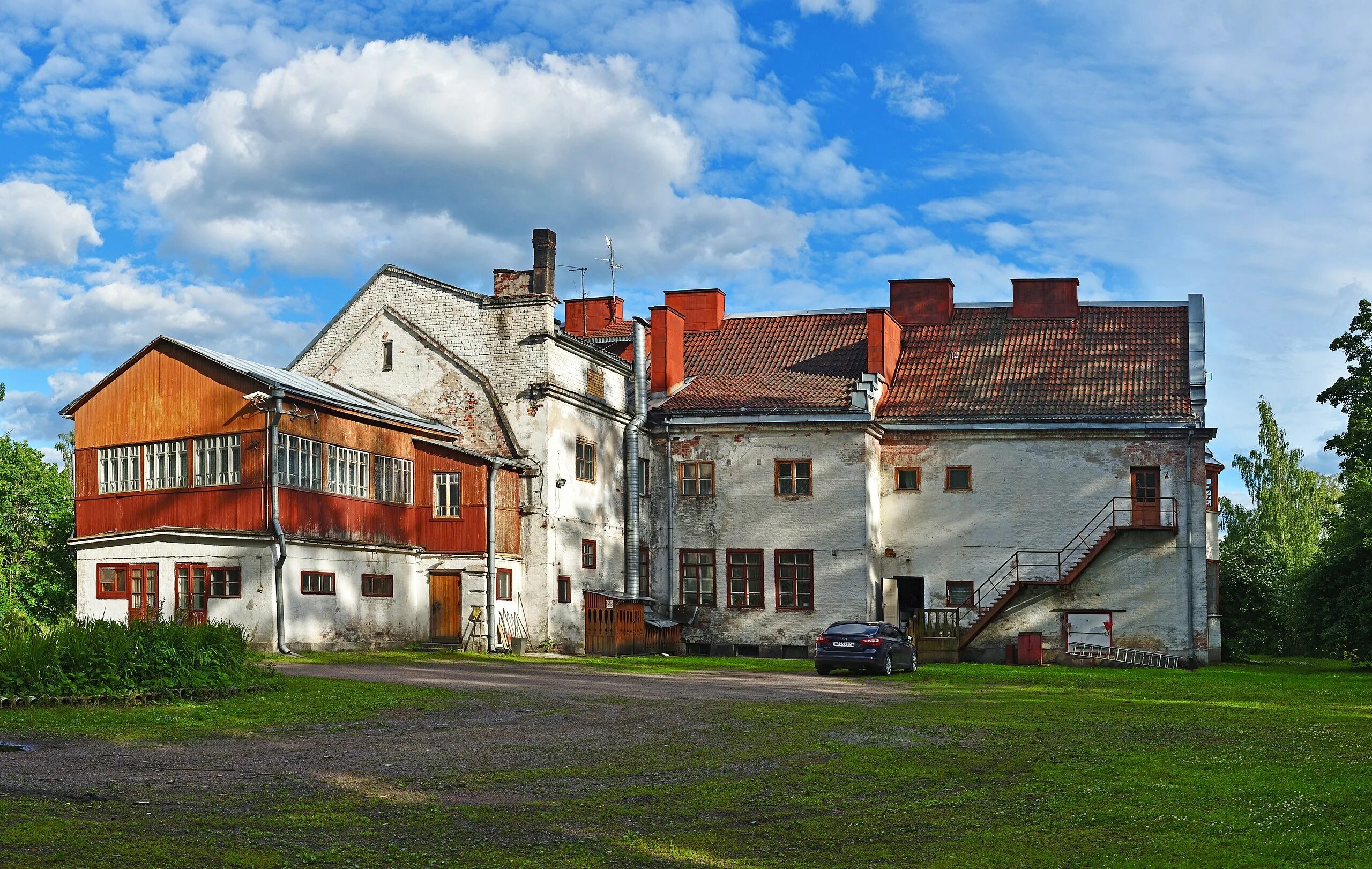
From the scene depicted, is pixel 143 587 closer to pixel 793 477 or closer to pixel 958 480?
pixel 793 477

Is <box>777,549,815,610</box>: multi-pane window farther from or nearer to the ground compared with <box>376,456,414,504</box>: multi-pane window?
nearer to the ground

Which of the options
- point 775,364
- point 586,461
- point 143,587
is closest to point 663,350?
point 775,364

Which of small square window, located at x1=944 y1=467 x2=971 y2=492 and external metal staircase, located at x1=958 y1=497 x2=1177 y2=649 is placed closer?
external metal staircase, located at x1=958 y1=497 x2=1177 y2=649

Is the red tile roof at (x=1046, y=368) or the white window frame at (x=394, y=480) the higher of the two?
the red tile roof at (x=1046, y=368)

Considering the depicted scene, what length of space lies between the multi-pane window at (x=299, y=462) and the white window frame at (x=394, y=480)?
2.27 meters

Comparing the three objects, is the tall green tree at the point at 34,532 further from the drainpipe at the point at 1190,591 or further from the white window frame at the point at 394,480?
the drainpipe at the point at 1190,591

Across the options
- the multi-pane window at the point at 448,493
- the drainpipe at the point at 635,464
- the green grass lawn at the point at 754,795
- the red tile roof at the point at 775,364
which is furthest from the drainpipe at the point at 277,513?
the red tile roof at the point at 775,364

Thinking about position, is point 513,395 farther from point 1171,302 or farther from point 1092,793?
point 1092,793

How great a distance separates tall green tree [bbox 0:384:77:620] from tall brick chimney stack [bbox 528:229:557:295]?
74.2ft

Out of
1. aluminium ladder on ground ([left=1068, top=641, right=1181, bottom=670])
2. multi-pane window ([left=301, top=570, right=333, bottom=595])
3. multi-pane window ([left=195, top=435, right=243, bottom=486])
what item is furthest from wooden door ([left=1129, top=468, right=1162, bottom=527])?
multi-pane window ([left=195, top=435, right=243, bottom=486])

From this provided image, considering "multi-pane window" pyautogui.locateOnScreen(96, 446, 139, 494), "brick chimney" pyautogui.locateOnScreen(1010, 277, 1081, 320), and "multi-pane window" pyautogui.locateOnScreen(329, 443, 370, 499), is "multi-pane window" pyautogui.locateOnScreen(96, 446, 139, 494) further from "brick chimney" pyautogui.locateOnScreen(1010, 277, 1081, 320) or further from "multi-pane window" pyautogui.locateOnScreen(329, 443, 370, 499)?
"brick chimney" pyautogui.locateOnScreen(1010, 277, 1081, 320)

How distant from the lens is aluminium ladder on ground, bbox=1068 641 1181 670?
127 ft

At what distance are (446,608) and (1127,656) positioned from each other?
19.1 meters

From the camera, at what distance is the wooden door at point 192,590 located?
3131 centimetres
